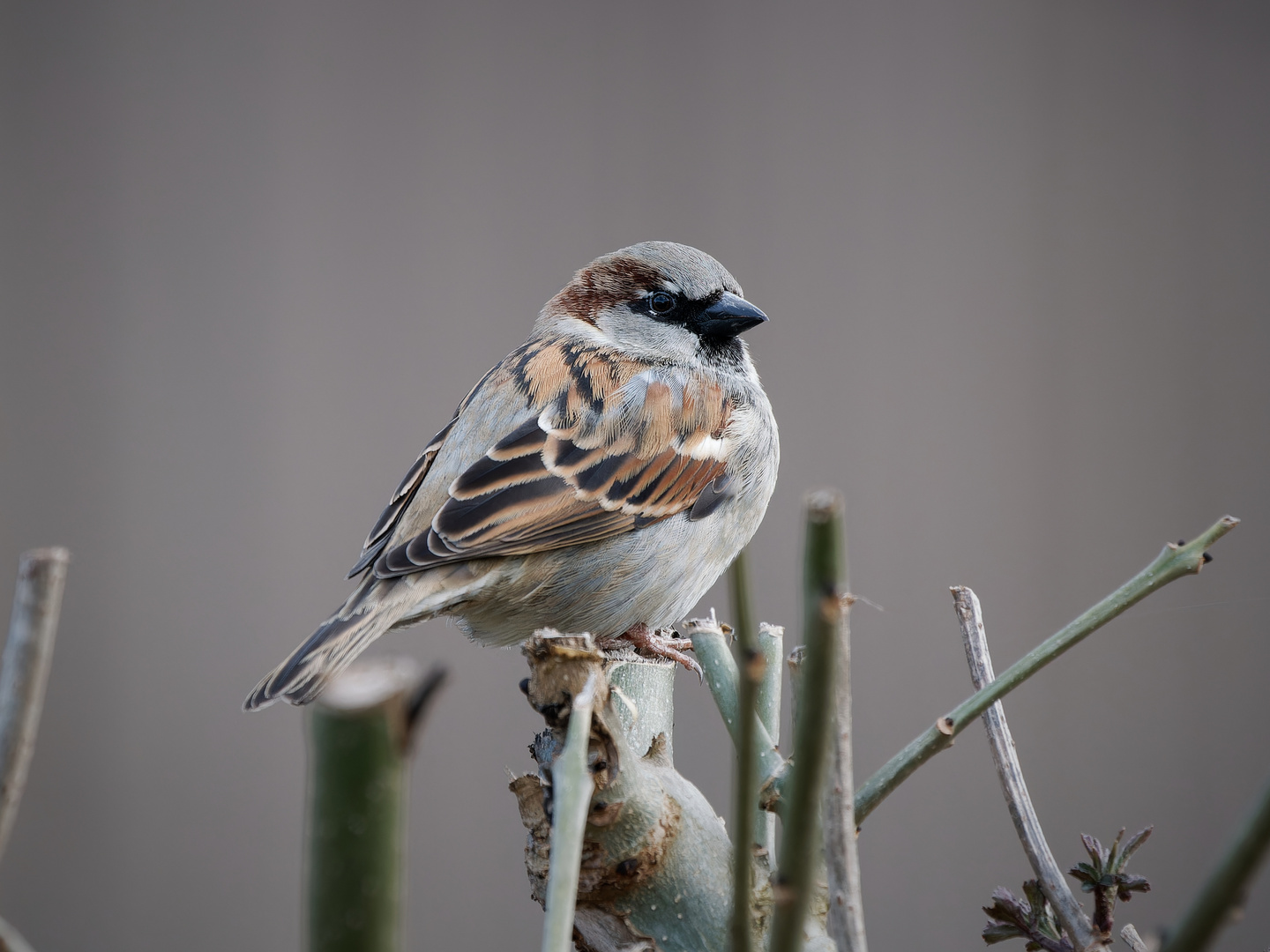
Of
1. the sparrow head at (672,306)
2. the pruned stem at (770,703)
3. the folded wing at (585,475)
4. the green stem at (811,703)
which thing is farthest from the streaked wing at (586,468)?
the green stem at (811,703)

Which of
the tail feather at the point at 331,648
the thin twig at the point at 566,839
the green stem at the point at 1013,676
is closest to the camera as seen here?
the thin twig at the point at 566,839

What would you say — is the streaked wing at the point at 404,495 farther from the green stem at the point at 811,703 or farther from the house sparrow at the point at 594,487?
the green stem at the point at 811,703

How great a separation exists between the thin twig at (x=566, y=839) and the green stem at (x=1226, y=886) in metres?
0.22

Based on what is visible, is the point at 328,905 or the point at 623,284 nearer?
the point at 328,905

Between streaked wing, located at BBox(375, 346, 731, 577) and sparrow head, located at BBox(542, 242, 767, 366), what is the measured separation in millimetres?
149

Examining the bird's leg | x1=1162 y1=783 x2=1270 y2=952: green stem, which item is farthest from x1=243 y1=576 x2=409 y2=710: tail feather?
x1=1162 y1=783 x2=1270 y2=952: green stem

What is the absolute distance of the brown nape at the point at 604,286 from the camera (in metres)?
2.40

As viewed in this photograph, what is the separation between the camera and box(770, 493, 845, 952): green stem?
376 mm

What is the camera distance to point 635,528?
6.46 feet

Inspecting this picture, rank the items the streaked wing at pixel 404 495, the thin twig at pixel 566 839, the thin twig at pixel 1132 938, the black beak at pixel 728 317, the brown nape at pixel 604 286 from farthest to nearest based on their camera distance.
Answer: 1. the brown nape at pixel 604 286
2. the black beak at pixel 728 317
3. the streaked wing at pixel 404 495
4. the thin twig at pixel 1132 938
5. the thin twig at pixel 566 839

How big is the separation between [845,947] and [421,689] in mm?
243

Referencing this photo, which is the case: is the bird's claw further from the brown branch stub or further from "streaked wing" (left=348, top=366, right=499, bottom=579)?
the brown branch stub

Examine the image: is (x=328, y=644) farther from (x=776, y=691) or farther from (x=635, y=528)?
(x=776, y=691)

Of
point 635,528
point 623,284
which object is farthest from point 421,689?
point 623,284
